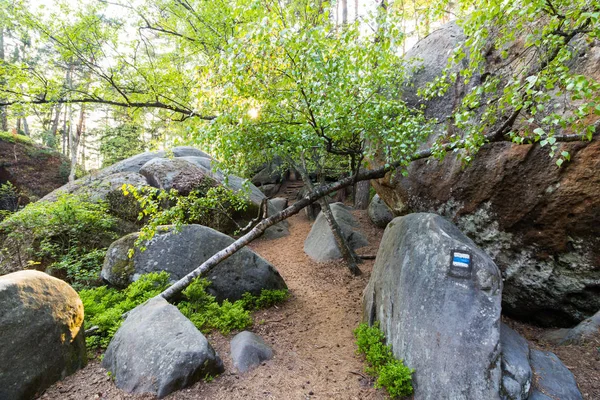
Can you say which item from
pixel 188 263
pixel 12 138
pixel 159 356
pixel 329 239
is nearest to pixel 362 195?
pixel 329 239

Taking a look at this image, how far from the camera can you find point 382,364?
3.79 metres

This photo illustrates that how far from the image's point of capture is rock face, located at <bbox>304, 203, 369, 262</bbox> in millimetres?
8670

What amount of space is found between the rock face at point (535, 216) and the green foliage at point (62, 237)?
7.94 m

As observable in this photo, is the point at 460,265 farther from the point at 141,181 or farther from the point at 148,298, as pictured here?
the point at 141,181

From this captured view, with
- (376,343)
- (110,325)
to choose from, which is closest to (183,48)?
(110,325)

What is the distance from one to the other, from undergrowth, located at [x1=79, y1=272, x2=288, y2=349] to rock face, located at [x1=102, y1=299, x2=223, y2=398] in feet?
2.04

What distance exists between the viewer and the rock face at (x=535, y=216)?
3.85 metres

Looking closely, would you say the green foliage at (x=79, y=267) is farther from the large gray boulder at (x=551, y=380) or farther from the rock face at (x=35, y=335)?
the large gray boulder at (x=551, y=380)

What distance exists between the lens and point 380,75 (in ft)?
14.9

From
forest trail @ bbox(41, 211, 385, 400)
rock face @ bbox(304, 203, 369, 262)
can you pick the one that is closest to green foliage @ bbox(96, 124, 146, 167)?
rock face @ bbox(304, 203, 369, 262)

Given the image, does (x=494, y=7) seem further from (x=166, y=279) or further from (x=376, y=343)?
(x=166, y=279)

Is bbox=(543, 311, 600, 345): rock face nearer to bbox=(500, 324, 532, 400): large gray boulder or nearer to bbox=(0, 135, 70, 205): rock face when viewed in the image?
bbox=(500, 324, 532, 400): large gray boulder

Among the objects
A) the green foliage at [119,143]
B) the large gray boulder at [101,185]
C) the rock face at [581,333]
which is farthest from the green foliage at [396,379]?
the green foliage at [119,143]

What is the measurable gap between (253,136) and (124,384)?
383cm
